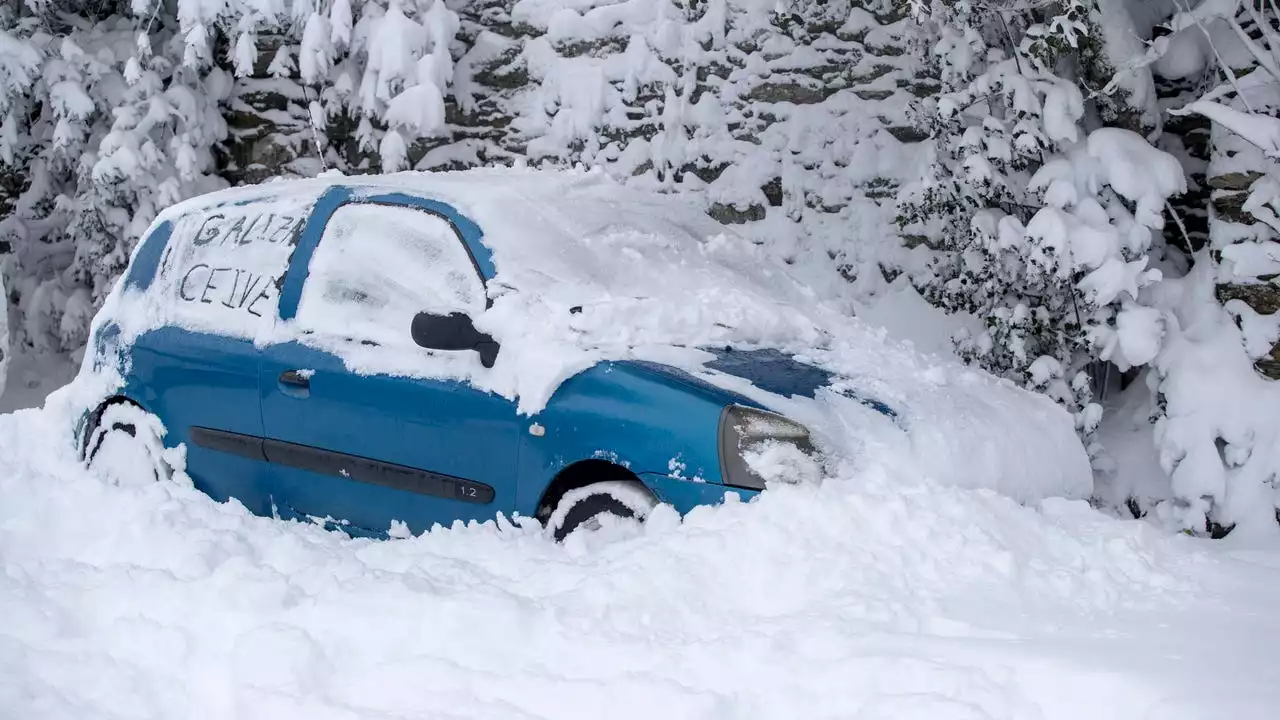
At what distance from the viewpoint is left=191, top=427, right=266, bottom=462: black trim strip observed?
13.4ft

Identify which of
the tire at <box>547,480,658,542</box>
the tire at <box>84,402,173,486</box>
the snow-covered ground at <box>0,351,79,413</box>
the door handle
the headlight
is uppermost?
the headlight

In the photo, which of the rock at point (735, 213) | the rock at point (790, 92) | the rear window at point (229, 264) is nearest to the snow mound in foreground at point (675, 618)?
the rear window at point (229, 264)

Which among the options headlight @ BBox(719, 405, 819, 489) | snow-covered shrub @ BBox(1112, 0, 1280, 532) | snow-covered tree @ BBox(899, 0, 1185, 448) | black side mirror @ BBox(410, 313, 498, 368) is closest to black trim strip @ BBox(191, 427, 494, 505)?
black side mirror @ BBox(410, 313, 498, 368)

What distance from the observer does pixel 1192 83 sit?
607cm

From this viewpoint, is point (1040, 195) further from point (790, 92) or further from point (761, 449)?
point (761, 449)

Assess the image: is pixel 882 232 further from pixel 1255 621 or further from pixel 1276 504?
pixel 1255 621

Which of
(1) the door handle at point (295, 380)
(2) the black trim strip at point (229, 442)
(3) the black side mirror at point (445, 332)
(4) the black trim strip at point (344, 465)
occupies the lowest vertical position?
(2) the black trim strip at point (229, 442)

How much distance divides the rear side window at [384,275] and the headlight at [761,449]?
42.7 inches

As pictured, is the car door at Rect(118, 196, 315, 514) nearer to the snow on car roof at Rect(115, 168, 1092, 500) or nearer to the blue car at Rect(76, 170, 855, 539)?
the blue car at Rect(76, 170, 855, 539)

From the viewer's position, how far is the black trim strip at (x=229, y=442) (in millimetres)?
4078

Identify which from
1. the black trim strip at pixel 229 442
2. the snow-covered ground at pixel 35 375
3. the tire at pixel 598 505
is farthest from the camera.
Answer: the snow-covered ground at pixel 35 375

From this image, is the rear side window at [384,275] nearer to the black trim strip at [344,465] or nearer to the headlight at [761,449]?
the black trim strip at [344,465]

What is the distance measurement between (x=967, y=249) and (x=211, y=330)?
4.18m

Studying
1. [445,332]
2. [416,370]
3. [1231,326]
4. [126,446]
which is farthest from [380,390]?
[1231,326]
